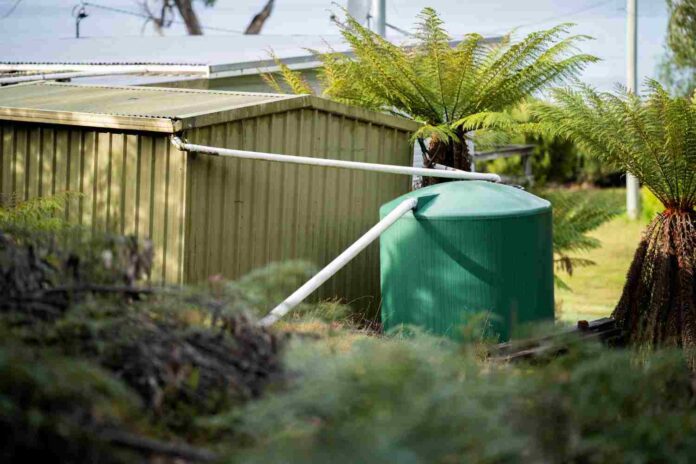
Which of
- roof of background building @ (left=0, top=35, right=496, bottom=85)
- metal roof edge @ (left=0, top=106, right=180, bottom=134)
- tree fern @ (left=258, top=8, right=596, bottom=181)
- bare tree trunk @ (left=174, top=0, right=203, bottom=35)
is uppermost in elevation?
bare tree trunk @ (left=174, top=0, right=203, bottom=35)

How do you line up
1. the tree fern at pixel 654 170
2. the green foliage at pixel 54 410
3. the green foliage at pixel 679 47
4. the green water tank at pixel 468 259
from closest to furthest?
the green foliage at pixel 54 410 < the green water tank at pixel 468 259 < the tree fern at pixel 654 170 < the green foliage at pixel 679 47

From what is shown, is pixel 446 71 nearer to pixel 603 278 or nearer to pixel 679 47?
pixel 603 278

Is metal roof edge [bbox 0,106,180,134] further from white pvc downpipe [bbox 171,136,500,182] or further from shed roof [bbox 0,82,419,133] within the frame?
white pvc downpipe [bbox 171,136,500,182]

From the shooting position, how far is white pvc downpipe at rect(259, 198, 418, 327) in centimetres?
651

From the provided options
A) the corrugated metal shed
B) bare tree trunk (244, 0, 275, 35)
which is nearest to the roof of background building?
the corrugated metal shed

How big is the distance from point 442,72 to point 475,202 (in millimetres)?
2971

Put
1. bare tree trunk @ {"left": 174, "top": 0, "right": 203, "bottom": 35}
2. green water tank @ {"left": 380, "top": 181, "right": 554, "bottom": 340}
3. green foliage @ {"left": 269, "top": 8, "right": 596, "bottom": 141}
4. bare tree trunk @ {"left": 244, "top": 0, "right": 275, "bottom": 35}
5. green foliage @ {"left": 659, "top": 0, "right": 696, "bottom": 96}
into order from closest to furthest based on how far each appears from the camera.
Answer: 1. green water tank @ {"left": 380, "top": 181, "right": 554, "bottom": 340}
2. green foliage @ {"left": 269, "top": 8, "right": 596, "bottom": 141}
3. green foliage @ {"left": 659, "top": 0, "right": 696, "bottom": 96}
4. bare tree trunk @ {"left": 174, "top": 0, "right": 203, "bottom": 35}
5. bare tree trunk @ {"left": 244, "top": 0, "right": 275, "bottom": 35}

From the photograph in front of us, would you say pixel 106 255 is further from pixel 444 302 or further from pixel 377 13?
pixel 377 13

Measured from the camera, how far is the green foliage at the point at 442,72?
10.1 metres

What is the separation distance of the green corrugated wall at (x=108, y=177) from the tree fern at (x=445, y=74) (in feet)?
9.61

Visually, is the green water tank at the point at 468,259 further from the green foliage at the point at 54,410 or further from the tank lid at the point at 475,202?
the green foliage at the point at 54,410

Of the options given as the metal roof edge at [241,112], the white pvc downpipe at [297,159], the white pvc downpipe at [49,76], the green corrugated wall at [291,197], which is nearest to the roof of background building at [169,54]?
the white pvc downpipe at [49,76]

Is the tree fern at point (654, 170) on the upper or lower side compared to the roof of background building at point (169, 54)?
lower

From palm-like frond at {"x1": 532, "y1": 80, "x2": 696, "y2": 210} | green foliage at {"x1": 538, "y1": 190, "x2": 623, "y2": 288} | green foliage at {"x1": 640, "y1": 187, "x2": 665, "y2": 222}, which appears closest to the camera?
palm-like frond at {"x1": 532, "y1": 80, "x2": 696, "y2": 210}
